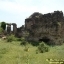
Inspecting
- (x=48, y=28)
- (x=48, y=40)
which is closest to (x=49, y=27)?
(x=48, y=28)

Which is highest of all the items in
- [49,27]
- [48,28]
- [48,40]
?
[49,27]

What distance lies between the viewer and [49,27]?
27953 millimetres

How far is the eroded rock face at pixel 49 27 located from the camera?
2761cm

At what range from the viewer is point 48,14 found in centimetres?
2866

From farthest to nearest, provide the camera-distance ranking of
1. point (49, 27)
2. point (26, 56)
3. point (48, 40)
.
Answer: point (48, 40)
point (49, 27)
point (26, 56)

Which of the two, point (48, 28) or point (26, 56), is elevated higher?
point (48, 28)

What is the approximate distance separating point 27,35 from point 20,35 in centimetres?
287

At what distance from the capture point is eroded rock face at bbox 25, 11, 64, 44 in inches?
1087

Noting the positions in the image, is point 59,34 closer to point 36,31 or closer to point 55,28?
point 55,28

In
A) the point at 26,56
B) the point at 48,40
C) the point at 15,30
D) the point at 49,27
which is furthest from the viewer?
the point at 15,30

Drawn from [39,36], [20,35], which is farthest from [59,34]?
[20,35]

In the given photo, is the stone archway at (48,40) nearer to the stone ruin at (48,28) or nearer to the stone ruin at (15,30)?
the stone ruin at (48,28)

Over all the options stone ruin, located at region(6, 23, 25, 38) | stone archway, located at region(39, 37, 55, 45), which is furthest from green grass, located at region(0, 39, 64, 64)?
stone ruin, located at region(6, 23, 25, 38)

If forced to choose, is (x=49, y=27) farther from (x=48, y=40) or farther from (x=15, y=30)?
(x=15, y=30)
